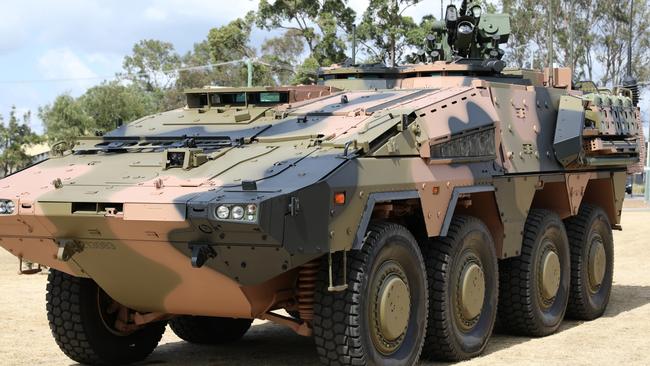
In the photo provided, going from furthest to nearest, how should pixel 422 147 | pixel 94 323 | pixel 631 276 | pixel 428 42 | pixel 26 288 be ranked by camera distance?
1. pixel 631 276
2. pixel 26 288
3. pixel 428 42
4. pixel 94 323
5. pixel 422 147

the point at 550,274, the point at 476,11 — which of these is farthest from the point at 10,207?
the point at 476,11

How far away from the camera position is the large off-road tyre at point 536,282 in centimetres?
1044

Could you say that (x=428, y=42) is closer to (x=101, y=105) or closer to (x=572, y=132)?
(x=572, y=132)

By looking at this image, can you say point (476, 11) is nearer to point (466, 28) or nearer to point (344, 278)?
point (466, 28)

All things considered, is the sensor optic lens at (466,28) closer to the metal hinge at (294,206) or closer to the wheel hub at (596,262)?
the wheel hub at (596,262)

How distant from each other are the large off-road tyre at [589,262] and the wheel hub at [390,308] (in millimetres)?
4074

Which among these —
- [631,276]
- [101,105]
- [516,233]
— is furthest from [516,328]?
[101,105]

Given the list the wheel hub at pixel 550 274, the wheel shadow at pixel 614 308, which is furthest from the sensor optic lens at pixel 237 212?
the wheel hub at pixel 550 274

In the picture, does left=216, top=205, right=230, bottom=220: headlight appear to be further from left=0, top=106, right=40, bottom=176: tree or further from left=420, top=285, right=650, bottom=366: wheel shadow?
left=0, top=106, right=40, bottom=176: tree

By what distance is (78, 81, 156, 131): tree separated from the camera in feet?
149

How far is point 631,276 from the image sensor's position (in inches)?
636

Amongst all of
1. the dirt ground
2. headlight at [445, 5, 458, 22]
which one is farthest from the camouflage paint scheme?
headlight at [445, 5, 458, 22]

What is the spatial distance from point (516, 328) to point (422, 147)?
9.74ft

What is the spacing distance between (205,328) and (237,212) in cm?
359
